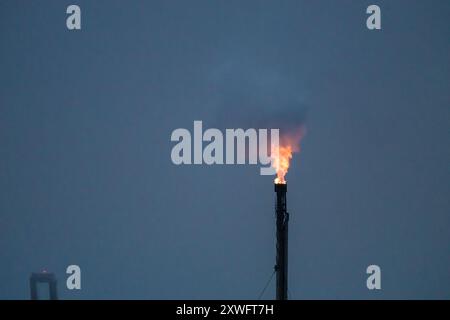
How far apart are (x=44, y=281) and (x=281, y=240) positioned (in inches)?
1255

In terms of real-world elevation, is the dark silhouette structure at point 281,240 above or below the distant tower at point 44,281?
above

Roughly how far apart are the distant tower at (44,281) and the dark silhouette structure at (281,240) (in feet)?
99.1

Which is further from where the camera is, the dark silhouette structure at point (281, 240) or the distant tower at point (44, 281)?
the distant tower at point (44, 281)

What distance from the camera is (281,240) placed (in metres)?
13.6

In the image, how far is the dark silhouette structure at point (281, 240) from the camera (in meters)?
13.5

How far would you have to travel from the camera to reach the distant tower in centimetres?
3789

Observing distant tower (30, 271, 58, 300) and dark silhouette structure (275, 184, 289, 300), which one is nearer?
dark silhouette structure (275, 184, 289, 300)

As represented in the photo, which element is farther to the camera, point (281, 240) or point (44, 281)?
point (44, 281)

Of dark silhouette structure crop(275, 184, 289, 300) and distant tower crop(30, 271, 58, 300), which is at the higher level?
dark silhouette structure crop(275, 184, 289, 300)

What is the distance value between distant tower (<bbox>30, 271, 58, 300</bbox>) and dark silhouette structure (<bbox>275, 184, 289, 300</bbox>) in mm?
30206

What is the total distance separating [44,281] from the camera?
3856 cm

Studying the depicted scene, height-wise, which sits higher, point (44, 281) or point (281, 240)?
point (281, 240)
